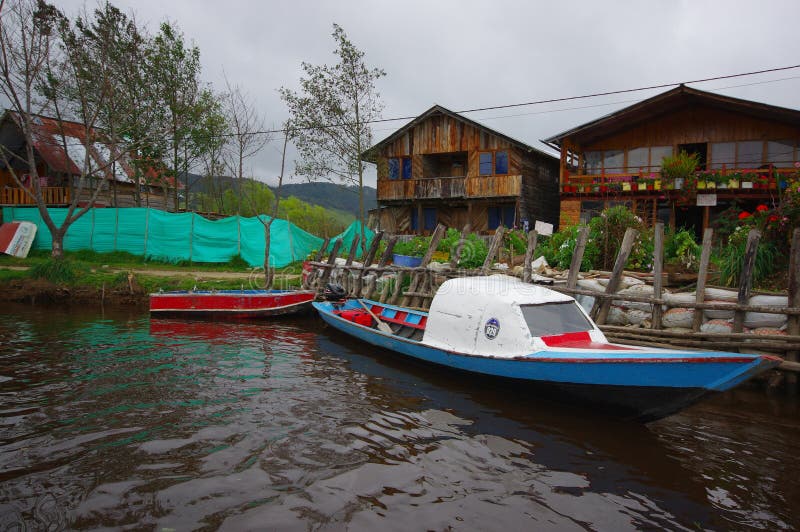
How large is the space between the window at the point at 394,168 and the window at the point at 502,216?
5897 millimetres

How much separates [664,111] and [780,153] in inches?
194

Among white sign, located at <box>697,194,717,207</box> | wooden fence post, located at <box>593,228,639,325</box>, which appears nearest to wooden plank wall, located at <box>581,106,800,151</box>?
white sign, located at <box>697,194,717,207</box>

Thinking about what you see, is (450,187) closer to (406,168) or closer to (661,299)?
(406,168)

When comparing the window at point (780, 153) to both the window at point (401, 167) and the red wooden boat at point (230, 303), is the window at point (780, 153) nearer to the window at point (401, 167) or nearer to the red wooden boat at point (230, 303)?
the window at point (401, 167)

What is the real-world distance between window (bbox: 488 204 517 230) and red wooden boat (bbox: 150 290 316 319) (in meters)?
15.6

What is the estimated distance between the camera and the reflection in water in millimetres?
4480

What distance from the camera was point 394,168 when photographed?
28.3 metres

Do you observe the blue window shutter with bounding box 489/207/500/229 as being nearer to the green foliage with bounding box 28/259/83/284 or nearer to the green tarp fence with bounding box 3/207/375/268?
the green tarp fence with bounding box 3/207/375/268

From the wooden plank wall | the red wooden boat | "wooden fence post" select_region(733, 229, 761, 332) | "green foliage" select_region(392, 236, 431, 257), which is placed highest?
the wooden plank wall

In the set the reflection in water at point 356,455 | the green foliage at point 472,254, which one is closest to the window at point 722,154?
the green foliage at point 472,254

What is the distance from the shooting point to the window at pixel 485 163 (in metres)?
26.1

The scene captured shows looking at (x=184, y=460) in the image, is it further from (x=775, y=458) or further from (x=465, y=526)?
(x=775, y=458)

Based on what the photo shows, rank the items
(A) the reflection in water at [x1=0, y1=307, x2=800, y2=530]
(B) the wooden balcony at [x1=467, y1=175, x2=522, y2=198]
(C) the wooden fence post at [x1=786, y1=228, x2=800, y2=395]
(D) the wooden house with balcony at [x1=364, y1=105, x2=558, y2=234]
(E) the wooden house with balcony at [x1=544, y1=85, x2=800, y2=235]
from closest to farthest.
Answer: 1. (A) the reflection in water at [x1=0, y1=307, x2=800, y2=530]
2. (C) the wooden fence post at [x1=786, y1=228, x2=800, y2=395]
3. (E) the wooden house with balcony at [x1=544, y1=85, x2=800, y2=235]
4. (B) the wooden balcony at [x1=467, y1=175, x2=522, y2=198]
5. (D) the wooden house with balcony at [x1=364, y1=105, x2=558, y2=234]

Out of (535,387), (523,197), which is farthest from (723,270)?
(523,197)
